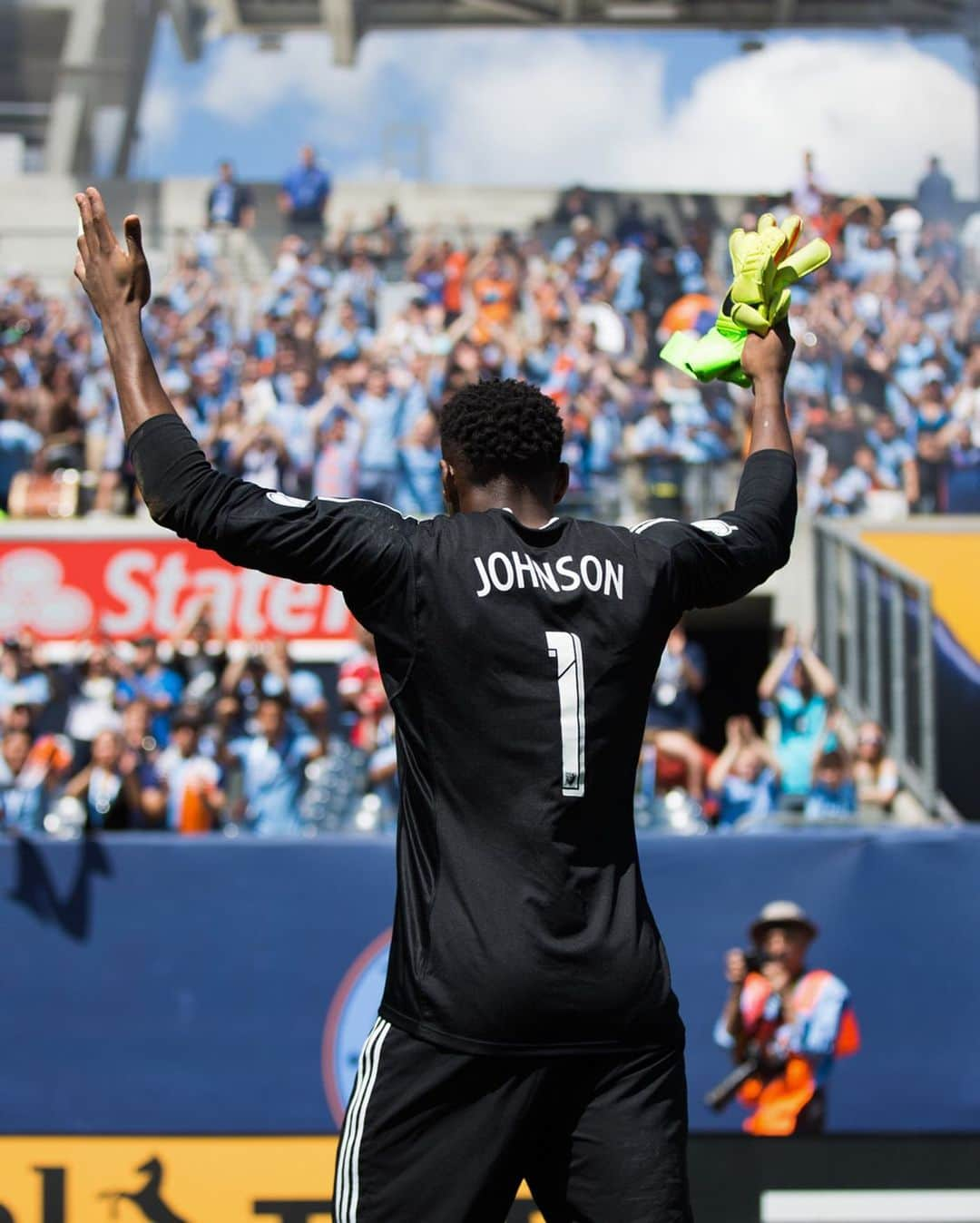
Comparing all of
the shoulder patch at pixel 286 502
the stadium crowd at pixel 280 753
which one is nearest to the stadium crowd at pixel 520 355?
the stadium crowd at pixel 280 753

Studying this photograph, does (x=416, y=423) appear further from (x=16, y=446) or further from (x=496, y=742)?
(x=496, y=742)

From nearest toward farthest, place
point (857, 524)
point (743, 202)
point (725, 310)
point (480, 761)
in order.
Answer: point (480, 761) < point (725, 310) < point (857, 524) < point (743, 202)

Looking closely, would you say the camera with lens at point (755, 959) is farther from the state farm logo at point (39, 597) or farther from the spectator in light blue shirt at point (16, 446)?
the spectator in light blue shirt at point (16, 446)

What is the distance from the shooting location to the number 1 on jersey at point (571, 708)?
249cm

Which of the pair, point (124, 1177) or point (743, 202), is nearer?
point (124, 1177)

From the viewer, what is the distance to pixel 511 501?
2.68 meters

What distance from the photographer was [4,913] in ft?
18.8

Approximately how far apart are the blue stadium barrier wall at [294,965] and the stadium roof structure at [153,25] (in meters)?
14.6

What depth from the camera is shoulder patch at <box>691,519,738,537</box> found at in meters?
2.69

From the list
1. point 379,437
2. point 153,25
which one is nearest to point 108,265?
point 379,437

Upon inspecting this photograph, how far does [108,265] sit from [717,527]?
1022 mm

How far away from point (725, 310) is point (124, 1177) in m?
3.82

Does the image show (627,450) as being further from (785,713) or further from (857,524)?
(785,713)

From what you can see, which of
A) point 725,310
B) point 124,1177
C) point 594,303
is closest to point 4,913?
point 124,1177
